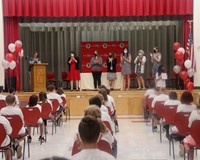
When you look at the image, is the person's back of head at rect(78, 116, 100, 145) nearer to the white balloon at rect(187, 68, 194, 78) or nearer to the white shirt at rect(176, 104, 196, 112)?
the white shirt at rect(176, 104, 196, 112)

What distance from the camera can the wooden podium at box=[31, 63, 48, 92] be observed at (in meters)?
14.8

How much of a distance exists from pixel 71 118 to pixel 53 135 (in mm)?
3136

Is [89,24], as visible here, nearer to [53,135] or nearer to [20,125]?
[53,135]

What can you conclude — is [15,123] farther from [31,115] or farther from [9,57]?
[9,57]

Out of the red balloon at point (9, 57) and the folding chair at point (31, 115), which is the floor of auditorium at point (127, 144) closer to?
the folding chair at point (31, 115)

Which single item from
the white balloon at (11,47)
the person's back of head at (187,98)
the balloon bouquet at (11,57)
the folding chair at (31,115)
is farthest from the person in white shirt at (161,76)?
the person's back of head at (187,98)

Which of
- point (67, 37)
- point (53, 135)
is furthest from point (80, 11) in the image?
point (53, 135)

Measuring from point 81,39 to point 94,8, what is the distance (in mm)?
3731

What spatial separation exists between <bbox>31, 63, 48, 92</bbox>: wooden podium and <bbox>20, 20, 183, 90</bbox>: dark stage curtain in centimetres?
297

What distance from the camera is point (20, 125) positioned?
21.4ft

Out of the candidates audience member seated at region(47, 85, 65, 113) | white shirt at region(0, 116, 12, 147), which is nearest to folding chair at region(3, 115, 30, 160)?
white shirt at region(0, 116, 12, 147)

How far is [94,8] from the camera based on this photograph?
15562mm

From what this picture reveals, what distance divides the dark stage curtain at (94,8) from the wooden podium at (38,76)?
220 centimetres

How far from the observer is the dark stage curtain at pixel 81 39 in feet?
59.8
